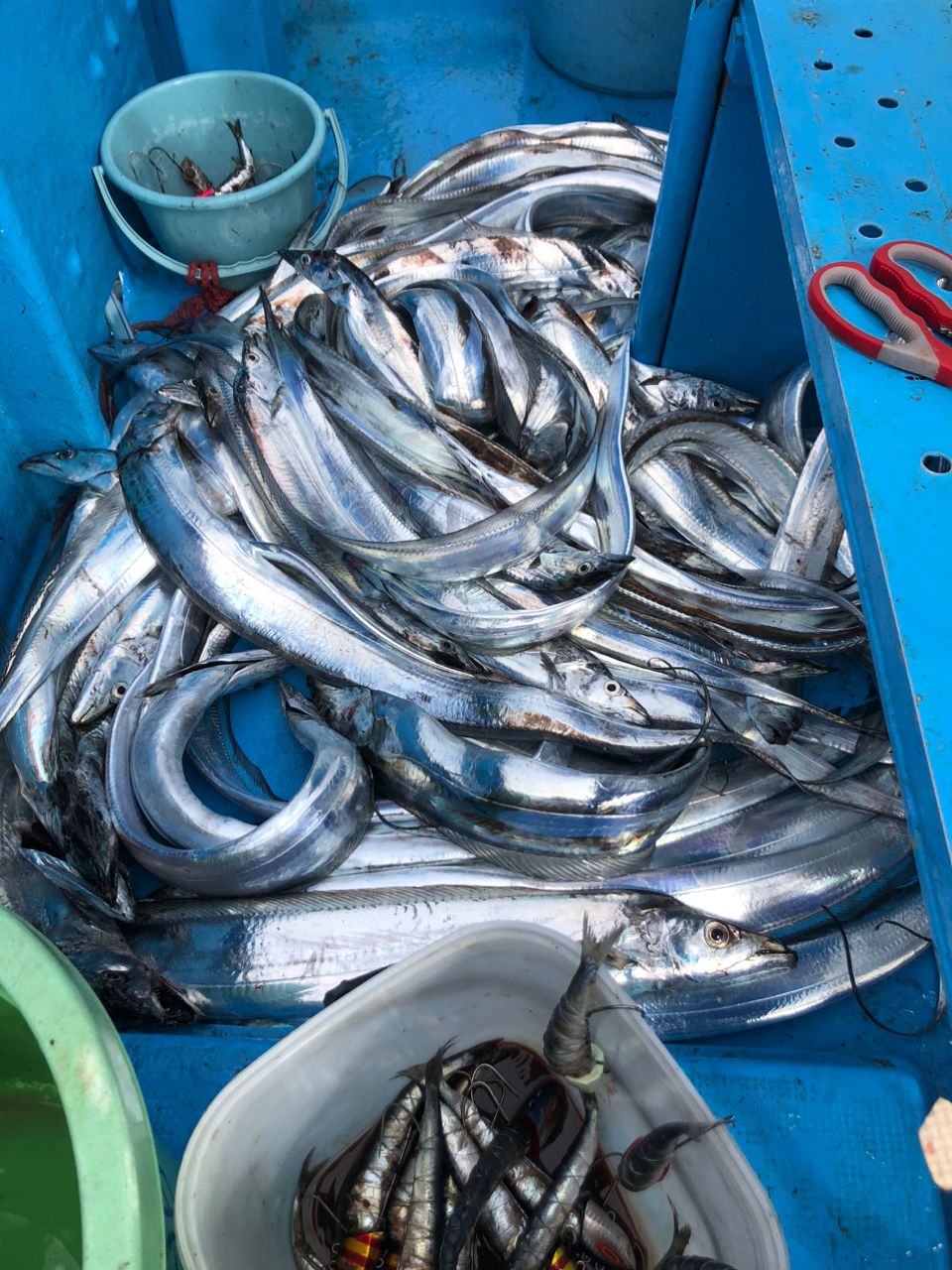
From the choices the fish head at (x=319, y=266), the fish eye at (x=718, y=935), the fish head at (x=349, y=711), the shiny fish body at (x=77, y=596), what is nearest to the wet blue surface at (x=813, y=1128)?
the fish eye at (x=718, y=935)

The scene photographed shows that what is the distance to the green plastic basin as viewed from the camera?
1.05 meters

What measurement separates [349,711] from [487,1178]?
1088mm

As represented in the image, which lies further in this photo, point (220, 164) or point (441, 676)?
point (220, 164)

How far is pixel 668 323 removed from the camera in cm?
284

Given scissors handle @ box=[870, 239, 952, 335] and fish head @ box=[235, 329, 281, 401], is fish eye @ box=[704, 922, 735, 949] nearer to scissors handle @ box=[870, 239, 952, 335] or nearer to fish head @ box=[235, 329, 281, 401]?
scissors handle @ box=[870, 239, 952, 335]

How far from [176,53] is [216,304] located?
4.04ft

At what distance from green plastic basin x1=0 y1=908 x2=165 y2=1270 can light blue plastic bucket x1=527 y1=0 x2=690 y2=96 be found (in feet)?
14.1

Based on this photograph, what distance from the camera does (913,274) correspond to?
56.8 inches

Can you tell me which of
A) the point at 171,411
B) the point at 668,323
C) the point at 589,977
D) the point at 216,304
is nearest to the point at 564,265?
the point at 668,323

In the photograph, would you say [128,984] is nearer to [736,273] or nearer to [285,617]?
[285,617]

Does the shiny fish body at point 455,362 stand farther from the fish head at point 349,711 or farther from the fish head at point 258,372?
the fish head at point 349,711

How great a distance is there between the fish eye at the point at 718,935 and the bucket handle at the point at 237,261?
2861mm

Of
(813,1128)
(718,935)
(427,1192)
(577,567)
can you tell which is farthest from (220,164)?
(813,1128)

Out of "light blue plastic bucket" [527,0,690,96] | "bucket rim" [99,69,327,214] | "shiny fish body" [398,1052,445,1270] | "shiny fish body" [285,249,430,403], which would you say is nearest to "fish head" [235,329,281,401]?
"shiny fish body" [285,249,430,403]
